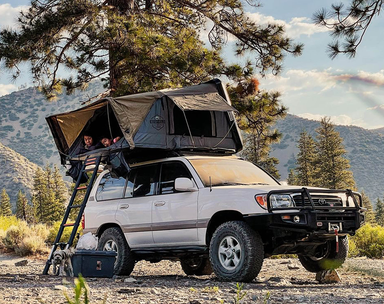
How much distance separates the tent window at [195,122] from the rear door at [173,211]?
3.75ft

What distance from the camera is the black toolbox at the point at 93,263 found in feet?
31.5

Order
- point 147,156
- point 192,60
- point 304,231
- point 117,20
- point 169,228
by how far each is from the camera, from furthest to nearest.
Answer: point 192,60, point 117,20, point 147,156, point 169,228, point 304,231

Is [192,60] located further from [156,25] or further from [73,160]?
[73,160]

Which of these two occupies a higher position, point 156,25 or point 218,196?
point 156,25

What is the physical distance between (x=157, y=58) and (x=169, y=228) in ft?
24.3

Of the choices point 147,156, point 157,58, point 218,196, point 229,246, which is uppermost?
point 157,58

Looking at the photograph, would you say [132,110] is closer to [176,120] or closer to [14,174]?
[176,120]

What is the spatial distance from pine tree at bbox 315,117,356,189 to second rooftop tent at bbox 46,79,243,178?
41878 millimetres

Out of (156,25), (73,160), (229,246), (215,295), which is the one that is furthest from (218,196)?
(156,25)

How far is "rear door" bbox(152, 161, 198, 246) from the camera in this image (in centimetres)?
912

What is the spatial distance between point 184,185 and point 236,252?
1377mm

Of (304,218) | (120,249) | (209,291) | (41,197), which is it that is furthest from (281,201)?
(41,197)

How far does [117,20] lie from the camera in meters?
15.0

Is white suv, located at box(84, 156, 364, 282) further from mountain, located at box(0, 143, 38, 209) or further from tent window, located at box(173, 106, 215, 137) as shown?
mountain, located at box(0, 143, 38, 209)
